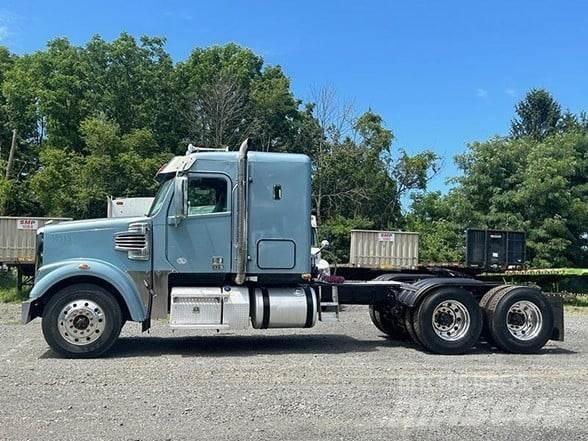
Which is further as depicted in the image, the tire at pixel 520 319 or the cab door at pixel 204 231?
the tire at pixel 520 319

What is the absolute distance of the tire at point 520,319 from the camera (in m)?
11.0

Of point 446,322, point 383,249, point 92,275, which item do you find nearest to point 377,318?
point 446,322

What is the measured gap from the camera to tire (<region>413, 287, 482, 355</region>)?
10758 millimetres

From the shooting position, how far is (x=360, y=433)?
5.91 metres

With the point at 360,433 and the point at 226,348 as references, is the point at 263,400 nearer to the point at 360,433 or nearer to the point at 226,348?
the point at 360,433

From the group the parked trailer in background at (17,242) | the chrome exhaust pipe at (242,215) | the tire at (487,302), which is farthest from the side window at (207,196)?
the parked trailer in background at (17,242)

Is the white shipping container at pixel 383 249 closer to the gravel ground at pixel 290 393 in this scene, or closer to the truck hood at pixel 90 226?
the gravel ground at pixel 290 393

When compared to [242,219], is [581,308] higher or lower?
lower

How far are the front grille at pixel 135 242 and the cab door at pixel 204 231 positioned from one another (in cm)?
35

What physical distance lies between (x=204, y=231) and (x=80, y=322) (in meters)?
2.28

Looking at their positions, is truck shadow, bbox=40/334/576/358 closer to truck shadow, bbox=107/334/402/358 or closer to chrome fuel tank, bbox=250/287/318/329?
truck shadow, bbox=107/334/402/358

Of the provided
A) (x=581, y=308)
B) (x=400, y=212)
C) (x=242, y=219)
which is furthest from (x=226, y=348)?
(x=400, y=212)

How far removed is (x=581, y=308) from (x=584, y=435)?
18.3 m

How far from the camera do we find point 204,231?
10.5 metres
